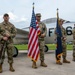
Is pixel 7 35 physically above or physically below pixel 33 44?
above

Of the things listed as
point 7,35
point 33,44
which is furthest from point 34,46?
point 7,35

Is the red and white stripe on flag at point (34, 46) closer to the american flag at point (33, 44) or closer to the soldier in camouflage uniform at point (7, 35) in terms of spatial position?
the american flag at point (33, 44)

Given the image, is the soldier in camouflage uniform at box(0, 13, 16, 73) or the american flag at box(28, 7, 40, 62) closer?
the soldier in camouflage uniform at box(0, 13, 16, 73)

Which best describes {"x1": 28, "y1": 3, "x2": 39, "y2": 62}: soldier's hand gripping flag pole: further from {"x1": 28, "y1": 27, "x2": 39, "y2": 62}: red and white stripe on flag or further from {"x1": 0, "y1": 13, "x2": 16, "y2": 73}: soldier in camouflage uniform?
{"x1": 0, "y1": 13, "x2": 16, "y2": 73}: soldier in camouflage uniform

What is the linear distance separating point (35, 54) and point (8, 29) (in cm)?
137

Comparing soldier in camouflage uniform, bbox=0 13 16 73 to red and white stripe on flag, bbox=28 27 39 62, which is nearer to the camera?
soldier in camouflage uniform, bbox=0 13 16 73

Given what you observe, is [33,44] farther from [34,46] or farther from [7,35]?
[7,35]

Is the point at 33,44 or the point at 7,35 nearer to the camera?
the point at 7,35

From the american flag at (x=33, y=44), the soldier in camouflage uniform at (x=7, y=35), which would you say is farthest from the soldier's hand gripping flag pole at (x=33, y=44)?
the soldier in camouflage uniform at (x=7, y=35)

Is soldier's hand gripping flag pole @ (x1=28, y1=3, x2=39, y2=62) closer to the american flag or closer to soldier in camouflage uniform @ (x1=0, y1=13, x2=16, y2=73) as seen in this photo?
the american flag

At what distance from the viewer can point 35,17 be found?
8.76 meters

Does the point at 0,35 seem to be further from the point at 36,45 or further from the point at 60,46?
the point at 60,46

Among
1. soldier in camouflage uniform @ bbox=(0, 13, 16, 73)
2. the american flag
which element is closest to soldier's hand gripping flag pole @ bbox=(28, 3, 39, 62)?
the american flag

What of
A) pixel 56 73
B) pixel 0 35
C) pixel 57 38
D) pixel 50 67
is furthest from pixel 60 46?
pixel 0 35
